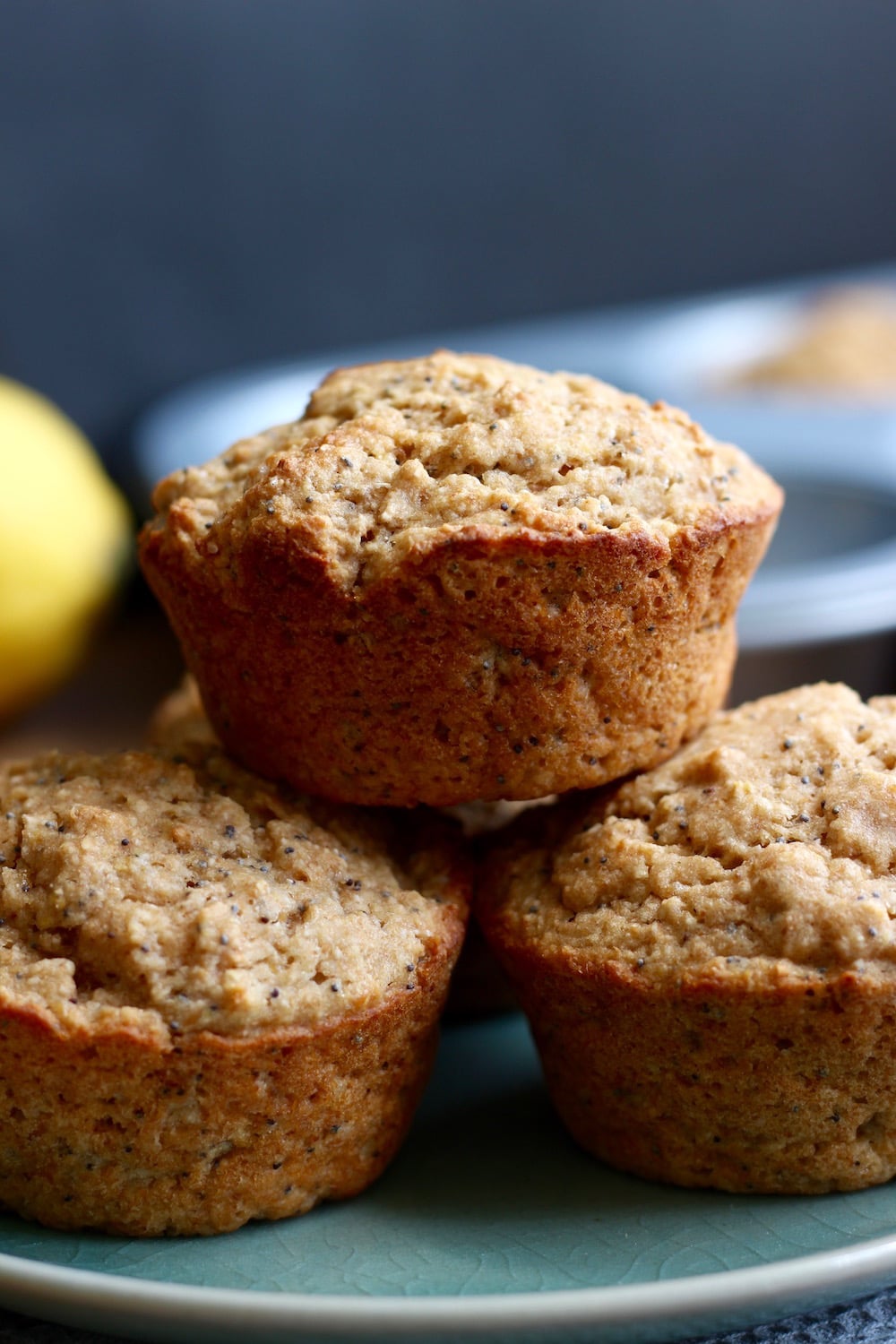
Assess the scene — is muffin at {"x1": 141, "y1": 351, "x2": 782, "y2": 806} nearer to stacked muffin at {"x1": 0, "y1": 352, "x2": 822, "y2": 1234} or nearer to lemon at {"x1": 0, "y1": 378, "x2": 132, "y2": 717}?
stacked muffin at {"x1": 0, "y1": 352, "x2": 822, "y2": 1234}

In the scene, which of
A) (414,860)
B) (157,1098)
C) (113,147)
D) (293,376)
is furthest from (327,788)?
(113,147)

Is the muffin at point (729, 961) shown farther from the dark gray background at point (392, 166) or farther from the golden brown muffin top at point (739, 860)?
the dark gray background at point (392, 166)

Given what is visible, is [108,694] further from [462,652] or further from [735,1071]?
[735,1071]

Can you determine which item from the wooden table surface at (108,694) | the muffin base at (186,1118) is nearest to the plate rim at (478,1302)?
the muffin base at (186,1118)

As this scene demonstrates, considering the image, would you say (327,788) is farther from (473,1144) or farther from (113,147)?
(113,147)

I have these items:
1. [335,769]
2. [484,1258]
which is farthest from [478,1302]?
[335,769]
